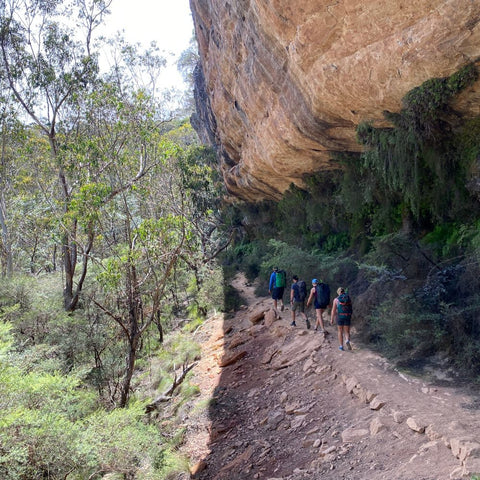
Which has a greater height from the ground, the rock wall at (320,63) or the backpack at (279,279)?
the rock wall at (320,63)

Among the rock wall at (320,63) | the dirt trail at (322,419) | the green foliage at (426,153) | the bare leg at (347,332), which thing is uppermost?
the rock wall at (320,63)

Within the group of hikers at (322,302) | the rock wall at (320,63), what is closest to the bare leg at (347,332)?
the group of hikers at (322,302)

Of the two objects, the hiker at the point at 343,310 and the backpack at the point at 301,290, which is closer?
the hiker at the point at 343,310

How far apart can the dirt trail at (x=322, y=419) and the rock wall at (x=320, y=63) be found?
492cm

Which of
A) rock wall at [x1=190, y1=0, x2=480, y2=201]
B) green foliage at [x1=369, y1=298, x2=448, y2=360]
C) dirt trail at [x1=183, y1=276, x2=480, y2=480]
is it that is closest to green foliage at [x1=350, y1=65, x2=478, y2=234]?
rock wall at [x1=190, y1=0, x2=480, y2=201]

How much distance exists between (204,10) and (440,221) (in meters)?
11.0

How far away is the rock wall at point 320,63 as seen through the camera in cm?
573

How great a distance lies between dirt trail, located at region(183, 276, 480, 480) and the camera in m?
4.13

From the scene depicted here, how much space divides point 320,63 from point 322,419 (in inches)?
254

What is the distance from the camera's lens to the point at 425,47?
19.1ft

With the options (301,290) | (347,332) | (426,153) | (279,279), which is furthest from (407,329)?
(279,279)

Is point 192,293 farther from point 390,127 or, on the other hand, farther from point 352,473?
point 352,473

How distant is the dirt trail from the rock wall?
4.92 meters

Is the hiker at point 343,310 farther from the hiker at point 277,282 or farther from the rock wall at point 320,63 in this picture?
the rock wall at point 320,63
